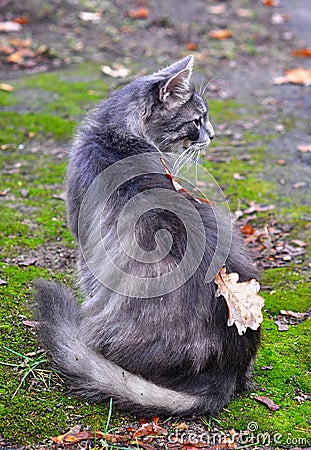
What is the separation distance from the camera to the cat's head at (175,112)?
366 centimetres

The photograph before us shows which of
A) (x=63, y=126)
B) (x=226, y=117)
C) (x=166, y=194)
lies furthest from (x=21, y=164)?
(x=166, y=194)

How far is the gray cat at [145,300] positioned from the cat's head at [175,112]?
0.26 metres

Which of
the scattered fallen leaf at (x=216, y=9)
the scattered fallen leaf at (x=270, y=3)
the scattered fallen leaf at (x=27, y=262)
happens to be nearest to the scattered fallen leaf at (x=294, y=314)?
the scattered fallen leaf at (x=27, y=262)

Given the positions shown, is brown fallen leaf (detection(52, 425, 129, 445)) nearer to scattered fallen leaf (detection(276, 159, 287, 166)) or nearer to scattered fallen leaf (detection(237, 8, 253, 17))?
scattered fallen leaf (detection(276, 159, 287, 166))

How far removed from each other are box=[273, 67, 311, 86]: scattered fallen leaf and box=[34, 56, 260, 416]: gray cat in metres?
4.75

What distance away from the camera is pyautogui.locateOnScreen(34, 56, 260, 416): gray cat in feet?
9.94

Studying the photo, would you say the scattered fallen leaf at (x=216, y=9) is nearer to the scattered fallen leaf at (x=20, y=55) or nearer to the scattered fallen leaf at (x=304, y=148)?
the scattered fallen leaf at (x=20, y=55)

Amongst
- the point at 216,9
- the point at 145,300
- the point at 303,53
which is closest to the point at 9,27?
the point at 216,9

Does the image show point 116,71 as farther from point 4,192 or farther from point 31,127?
point 4,192

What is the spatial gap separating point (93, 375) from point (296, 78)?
567cm

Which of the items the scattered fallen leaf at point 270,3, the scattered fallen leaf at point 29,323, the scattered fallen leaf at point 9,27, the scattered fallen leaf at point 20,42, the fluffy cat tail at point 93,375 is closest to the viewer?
the fluffy cat tail at point 93,375

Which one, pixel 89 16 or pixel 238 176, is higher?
pixel 238 176

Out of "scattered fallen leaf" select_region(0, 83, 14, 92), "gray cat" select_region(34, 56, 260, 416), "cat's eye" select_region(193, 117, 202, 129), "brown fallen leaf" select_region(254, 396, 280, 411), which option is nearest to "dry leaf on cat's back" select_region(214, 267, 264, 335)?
"gray cat" select_region(34, 56, 260, 416)

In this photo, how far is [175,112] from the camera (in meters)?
3.76
